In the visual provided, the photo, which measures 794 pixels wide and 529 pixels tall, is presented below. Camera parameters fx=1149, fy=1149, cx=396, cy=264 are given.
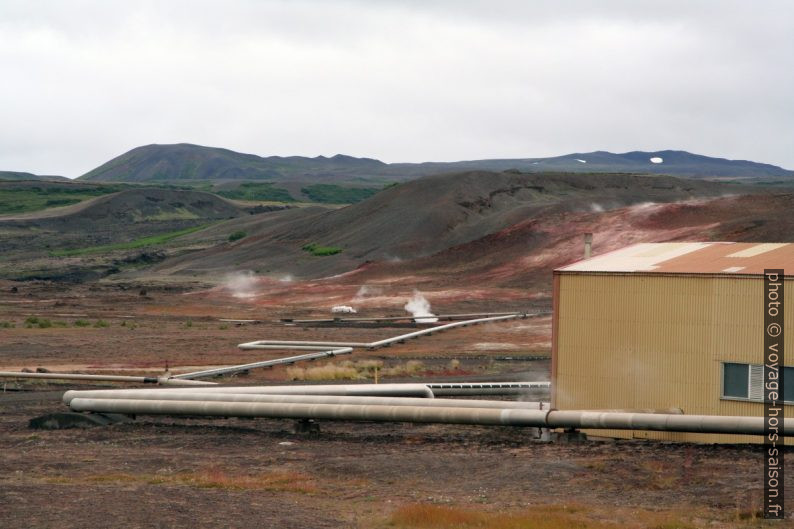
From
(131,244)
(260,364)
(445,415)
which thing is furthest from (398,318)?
(131,244)

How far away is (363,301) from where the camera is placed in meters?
77.0

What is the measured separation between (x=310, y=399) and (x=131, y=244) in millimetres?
118631

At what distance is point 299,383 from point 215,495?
18596 millimetres

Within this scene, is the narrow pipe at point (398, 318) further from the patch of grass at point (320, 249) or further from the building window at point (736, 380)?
the building window at point (736, 380)

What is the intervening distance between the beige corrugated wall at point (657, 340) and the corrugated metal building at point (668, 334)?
0.8 inches

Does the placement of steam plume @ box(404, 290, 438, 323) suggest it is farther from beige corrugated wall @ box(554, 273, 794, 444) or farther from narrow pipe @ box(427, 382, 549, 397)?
beige corrugated wall @ box(554, 273, 794, 444)

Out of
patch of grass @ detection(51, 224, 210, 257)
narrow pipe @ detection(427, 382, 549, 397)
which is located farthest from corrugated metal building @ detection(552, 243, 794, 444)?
patch of grass @ detection(51, 224, 210, 257)

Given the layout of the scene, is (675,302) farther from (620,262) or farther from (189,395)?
(189,395)

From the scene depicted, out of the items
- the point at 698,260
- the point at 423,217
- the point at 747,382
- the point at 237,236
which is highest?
the point at 423,217

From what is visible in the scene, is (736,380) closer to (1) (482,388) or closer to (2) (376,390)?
(2) (376,390)

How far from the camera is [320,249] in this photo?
109m

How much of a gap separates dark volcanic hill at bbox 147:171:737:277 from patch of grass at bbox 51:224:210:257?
14.5m

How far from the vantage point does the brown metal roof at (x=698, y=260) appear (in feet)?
75.8

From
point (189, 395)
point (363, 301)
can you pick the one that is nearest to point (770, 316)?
point (189, 395)
